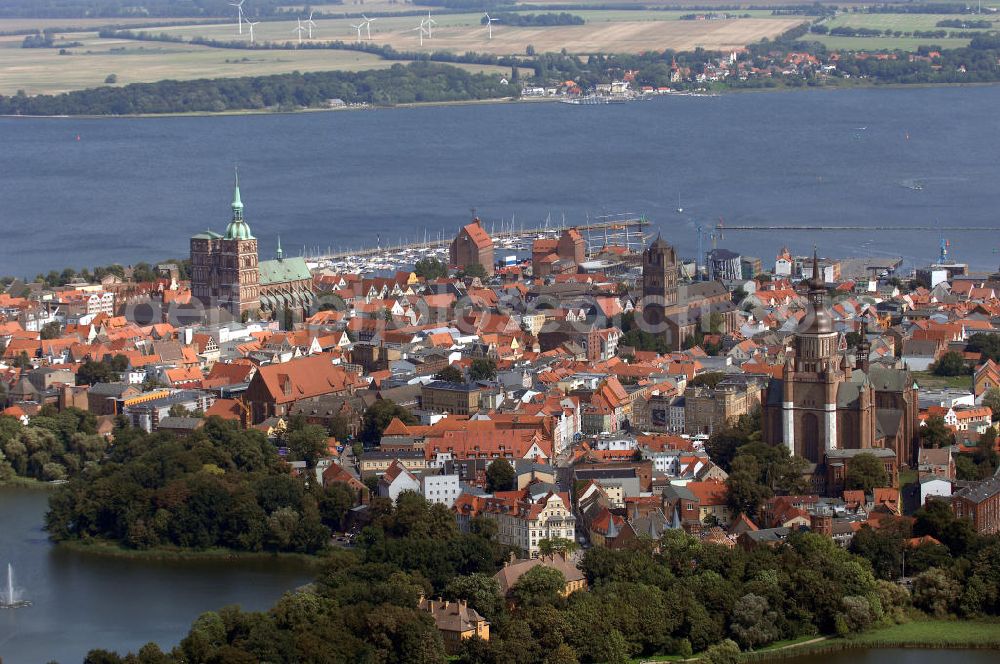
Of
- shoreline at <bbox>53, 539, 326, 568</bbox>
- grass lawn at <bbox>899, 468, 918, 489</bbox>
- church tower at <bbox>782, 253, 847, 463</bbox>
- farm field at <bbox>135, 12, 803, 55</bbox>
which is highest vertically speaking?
farm field at <bbox>135, 12, 803, 55</bbox>

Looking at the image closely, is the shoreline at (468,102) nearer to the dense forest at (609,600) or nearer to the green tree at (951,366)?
the green tree at (951,366)

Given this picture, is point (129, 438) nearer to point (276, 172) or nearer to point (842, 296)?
point (842, 296)

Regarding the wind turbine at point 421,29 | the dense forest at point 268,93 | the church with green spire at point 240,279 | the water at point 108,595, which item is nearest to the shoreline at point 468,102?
the dense forest at point 268,93

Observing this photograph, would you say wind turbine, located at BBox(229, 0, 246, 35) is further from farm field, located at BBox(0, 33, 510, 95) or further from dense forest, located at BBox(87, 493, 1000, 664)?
dense forest, located at BBox(87, 493, 1000, 664)

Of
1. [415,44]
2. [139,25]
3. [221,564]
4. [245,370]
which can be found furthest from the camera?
[139,25]

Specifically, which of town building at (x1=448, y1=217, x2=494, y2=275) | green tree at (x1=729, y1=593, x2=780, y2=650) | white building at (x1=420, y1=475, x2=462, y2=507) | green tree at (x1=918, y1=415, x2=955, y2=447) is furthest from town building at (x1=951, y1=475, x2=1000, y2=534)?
town building at (x1=448, y1=217, x2=494, y2=275)

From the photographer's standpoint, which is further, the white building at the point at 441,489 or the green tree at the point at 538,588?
the white building at the point at 441,489

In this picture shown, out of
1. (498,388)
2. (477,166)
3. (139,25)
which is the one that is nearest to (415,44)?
(139,25)
